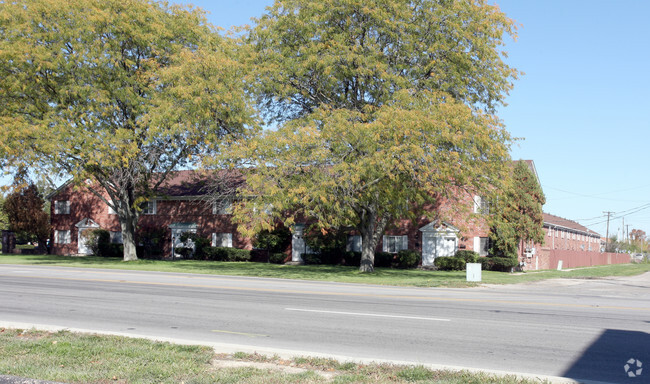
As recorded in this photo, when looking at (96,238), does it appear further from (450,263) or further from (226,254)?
(450,263)

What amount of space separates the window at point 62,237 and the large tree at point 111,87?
58.6ft

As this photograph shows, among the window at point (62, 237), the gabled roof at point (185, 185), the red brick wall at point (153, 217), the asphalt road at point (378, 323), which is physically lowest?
the asphalt road at point (378, 323)

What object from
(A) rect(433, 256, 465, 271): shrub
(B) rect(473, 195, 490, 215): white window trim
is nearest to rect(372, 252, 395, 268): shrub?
(A) rect(433, 256, 465, 271): shrub

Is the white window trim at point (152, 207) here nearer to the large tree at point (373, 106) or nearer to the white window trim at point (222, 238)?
the white window trim at point (222, 238)

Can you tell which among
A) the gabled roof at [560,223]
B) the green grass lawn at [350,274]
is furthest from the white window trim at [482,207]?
the gabled roof at [560,223]

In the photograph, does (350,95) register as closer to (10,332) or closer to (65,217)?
(10,332)

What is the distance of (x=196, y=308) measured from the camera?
41.6 feet

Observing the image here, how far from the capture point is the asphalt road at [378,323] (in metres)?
7.95

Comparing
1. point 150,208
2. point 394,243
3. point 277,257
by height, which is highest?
point 150,208

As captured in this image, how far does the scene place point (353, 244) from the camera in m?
40.9

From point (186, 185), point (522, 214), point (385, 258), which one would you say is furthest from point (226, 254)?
point (522, 214)

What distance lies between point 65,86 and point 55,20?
3650 mm

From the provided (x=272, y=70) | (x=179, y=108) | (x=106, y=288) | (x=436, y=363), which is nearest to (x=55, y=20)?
(x=179, y=108)

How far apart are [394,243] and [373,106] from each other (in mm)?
15618
